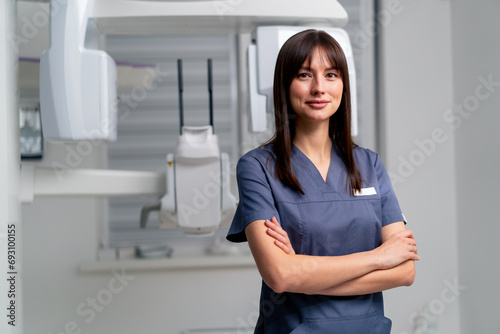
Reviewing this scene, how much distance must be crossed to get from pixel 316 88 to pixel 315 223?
1.06 feet

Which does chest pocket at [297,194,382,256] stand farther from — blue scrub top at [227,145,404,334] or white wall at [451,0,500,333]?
white wall at [451,0,500,333]

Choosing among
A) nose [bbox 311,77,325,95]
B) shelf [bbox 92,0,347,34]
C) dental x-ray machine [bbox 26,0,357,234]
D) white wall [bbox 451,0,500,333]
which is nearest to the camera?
nose [bbox 311,77,325,95]

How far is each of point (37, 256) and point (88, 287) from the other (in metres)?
0.29

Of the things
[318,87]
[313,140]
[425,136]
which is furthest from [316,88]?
[425,136]

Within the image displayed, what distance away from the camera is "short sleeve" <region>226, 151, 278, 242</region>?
114cm

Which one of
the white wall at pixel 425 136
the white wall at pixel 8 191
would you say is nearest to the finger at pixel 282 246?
the white wall at pixel 8 191

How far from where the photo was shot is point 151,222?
2.59 m

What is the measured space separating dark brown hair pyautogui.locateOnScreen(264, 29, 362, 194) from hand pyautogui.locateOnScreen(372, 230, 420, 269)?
150 millimetres

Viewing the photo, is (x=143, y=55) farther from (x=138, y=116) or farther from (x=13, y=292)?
(x=13, y=292)

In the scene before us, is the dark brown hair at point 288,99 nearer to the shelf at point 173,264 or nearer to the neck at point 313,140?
the neck at point 313,140

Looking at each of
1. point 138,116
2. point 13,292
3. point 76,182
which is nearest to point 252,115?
point 76,182

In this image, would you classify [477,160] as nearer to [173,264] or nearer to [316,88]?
[316,88]

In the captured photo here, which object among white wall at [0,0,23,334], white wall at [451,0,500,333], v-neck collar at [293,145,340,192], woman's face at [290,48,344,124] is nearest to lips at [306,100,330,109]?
woman's face at [290,48,344,124]

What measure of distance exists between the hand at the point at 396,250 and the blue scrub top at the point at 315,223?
0.16ft
